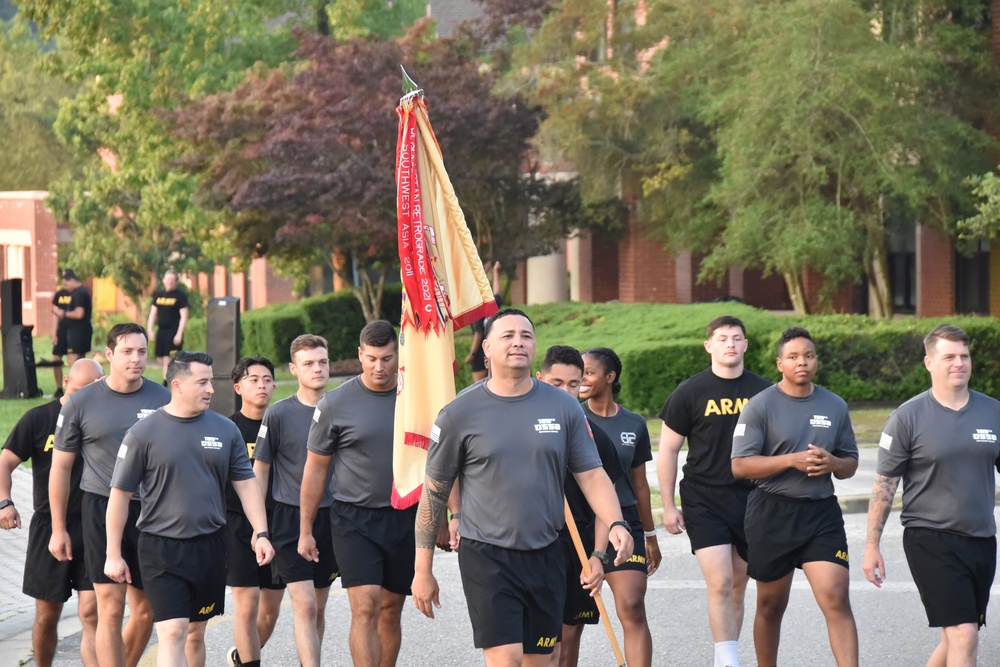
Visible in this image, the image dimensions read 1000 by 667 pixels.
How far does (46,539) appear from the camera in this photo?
27.7 ft

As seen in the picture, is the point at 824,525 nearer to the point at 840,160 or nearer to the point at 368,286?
the point at 840,160

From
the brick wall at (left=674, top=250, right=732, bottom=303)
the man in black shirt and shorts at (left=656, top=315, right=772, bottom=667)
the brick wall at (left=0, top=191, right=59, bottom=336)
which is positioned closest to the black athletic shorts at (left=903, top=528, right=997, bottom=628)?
the man in black shirt and shorts at (left=656, top=315, right=772, bottom=667)

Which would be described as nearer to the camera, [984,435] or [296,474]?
[984,435]

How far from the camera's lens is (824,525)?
7.99 metres

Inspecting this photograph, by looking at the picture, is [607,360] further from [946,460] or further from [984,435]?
[984,435]

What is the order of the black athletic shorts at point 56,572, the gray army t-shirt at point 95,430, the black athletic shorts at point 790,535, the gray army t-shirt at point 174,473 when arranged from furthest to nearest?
the black athletic shorts at point 56,572
the gray army t-shirt at point 95,430
the black athletic shorts at point 790,535
the gray army t-shirt at point 174,473

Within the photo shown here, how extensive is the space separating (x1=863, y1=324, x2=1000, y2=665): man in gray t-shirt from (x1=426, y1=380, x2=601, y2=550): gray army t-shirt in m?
1.67

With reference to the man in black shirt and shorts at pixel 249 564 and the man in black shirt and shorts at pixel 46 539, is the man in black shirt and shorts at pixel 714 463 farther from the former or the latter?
the man in black shirt and shorts at pixel 46 539

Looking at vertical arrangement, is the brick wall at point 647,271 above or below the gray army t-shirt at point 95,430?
above

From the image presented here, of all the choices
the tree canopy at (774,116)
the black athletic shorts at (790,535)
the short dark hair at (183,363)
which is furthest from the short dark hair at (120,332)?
the tree canopy at (774,116)

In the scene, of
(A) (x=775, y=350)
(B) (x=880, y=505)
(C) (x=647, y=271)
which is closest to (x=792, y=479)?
(B) (x=880, y=505)

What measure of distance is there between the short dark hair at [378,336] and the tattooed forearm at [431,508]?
5.93ft

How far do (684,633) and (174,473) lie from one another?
365cm

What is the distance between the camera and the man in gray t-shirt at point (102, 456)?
8031mm
